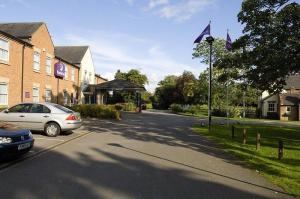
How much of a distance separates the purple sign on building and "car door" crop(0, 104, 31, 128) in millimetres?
16604

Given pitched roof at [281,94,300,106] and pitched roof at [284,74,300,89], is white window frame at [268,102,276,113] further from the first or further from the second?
pitched roof at [284,74,300,89]

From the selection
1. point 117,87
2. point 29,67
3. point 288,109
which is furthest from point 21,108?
point 288,109

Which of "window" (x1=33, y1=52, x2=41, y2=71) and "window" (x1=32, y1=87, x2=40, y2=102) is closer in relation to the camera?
"window" (x1=33, y1=52, x2=41, y2=71)

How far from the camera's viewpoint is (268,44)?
869 inches

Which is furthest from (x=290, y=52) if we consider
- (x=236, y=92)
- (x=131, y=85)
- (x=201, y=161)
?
(x=236, y=92)

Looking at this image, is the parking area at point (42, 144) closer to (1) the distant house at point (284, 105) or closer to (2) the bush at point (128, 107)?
(2) the bush at point (128, 107)

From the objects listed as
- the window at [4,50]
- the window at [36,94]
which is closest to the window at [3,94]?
the window at [4,50]

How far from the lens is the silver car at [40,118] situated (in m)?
16.4

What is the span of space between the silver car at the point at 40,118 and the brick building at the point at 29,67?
7.57m

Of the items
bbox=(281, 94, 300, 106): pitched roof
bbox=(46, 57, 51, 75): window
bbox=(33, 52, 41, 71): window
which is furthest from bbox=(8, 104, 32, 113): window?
bbox=(281, 94, 300, 106): pitched roof

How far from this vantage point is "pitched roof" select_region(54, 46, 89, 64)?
43.2 metres

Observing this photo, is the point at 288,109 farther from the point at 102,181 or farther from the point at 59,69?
the point at 102,181

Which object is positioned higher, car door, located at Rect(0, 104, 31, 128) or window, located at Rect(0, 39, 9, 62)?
window, located at Rect(0, 39, 9, 62)

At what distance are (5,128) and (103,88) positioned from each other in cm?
3438
